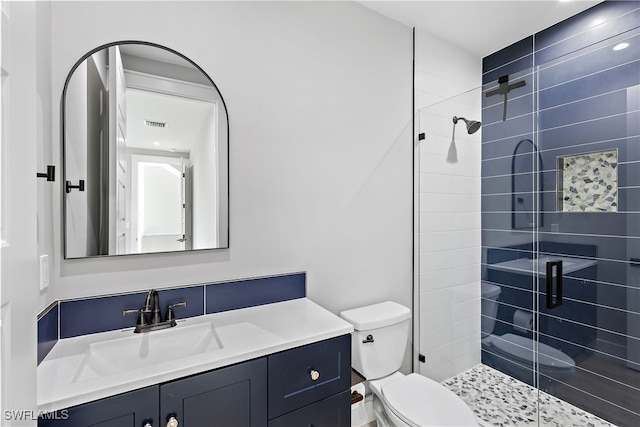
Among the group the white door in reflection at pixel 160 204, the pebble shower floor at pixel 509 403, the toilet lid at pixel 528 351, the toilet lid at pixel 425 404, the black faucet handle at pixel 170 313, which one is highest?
the white door in reflection at pixel 160 204

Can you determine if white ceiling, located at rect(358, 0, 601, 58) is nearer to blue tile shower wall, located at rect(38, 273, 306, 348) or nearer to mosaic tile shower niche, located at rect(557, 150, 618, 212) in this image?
mosaic tile shower niche, located at rect(557, 150, 618, 212)

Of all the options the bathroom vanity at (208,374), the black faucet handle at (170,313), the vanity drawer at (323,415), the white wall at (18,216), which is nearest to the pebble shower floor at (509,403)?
the vanity drawer at (323,415)

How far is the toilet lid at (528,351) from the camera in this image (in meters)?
1.85

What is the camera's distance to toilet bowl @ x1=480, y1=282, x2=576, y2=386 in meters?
1.85

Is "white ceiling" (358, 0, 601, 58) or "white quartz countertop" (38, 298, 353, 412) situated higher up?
"white ceiling" (358, 0, 601, 58)

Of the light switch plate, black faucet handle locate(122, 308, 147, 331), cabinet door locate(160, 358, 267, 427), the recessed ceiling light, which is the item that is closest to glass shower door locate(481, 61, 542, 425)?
the recessed ceiling light

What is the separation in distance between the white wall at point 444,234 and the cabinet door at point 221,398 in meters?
1.46

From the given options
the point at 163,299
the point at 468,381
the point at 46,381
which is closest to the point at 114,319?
the point at 163,299

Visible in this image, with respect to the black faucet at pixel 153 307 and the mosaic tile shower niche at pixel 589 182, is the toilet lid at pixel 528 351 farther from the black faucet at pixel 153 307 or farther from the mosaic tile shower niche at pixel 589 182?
the black faucet at pixel 153 307

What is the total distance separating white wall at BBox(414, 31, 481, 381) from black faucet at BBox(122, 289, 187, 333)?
5.36 ft

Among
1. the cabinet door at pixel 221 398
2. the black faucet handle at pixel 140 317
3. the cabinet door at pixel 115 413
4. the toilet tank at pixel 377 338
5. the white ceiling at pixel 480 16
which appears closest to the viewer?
the cabinet door at pixel 115 413

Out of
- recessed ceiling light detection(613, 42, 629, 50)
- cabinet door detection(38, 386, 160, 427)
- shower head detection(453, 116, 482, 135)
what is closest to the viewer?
cabinet door detection(38, 386, 160, 427)

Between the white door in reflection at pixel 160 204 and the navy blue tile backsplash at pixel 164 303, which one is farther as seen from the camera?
the white door in reflection at pixel 160 204

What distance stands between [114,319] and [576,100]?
2654 millimetres
